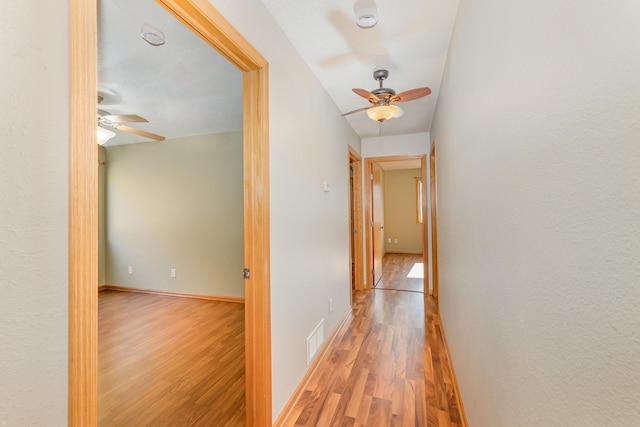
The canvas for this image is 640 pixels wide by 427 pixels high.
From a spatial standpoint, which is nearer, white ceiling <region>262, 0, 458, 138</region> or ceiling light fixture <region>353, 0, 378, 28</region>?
ceiling light fixture <region>353, 0, 378, 28</region>

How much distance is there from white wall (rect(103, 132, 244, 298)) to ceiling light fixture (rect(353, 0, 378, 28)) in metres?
2.83

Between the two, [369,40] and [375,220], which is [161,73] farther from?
[375,220]

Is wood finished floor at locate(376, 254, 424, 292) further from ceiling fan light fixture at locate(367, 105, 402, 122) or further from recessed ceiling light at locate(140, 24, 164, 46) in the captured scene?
recessed ceiling light at locate(140, 24, 164, 46)

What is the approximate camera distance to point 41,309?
0.61 metres

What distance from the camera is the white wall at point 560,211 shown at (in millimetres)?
396

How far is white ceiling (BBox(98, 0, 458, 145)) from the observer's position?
1619mm

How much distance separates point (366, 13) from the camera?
59.9 inches

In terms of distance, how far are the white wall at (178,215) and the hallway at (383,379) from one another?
206cm

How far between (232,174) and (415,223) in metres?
5.48

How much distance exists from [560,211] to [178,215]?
4606 millimetres

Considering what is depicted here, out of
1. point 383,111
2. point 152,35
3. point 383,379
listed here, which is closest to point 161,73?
point 152,35

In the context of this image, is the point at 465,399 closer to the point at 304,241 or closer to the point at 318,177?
the point at 304,241

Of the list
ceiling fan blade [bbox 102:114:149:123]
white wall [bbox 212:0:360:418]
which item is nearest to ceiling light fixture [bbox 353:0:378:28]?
white wall [bbox 212:0:360:418]

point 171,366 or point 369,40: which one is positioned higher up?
point 369,40
